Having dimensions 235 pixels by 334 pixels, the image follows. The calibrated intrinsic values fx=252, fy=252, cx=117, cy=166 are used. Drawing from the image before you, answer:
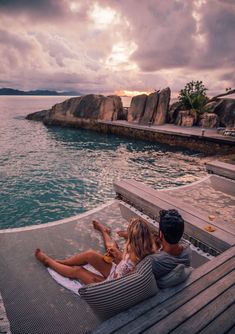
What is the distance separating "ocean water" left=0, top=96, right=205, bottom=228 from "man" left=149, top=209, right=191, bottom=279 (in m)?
5.55

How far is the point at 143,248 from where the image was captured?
2.89 m

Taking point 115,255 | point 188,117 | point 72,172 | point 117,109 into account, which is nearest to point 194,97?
point 188,117

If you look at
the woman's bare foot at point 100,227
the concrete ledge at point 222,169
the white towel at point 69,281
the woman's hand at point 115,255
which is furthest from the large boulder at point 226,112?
the white towel at point 69,281

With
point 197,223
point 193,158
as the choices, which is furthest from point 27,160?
point 197,223

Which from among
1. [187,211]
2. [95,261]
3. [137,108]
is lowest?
[95,261]

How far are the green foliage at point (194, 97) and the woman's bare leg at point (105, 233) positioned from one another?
2614 centimetres

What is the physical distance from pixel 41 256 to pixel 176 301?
8.73ft

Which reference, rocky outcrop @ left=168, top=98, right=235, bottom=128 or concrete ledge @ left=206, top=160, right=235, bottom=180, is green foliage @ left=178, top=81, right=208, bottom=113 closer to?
rocky outcrop @ left=168, top=98, right=235, bottom=128

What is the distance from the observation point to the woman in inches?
114

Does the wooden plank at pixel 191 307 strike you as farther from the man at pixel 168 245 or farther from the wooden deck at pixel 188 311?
the man at pixel 168 245

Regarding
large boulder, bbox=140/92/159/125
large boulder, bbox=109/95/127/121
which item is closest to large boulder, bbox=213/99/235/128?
large boulder, bbox=140/92/159/125

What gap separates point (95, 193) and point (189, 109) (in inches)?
896

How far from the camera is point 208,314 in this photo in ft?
8.00

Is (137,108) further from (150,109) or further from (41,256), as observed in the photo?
(41,256)
